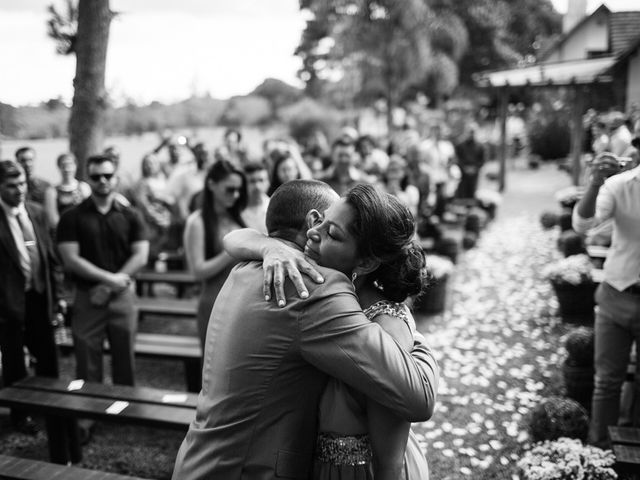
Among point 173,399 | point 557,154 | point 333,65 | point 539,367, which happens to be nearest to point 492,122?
point 557,154

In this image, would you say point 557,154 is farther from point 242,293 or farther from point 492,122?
point 242,293

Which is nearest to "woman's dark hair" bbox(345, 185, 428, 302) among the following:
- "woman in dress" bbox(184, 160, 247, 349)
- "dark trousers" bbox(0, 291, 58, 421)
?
"woman in dress" bbox(184, 160, 247, 349)

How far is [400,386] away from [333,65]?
Answer: 28291 millimetres

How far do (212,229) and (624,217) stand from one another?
2.77m

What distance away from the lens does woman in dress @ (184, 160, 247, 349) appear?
4.54 meters

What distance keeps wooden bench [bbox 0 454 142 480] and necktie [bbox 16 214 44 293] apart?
1795mm

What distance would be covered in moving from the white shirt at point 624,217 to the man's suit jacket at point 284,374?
2.40 m

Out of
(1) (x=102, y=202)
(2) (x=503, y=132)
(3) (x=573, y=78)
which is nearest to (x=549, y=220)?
(3) (x=573, y=78)

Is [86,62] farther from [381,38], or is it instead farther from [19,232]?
[381,38]

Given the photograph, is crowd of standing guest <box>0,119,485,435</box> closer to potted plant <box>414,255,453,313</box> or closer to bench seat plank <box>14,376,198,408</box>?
bench seat plank <box>14,376,198,408</box>

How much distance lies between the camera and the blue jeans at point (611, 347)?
3754mm

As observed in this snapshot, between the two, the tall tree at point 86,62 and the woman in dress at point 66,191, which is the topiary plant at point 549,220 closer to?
the tall tree at point 86,62

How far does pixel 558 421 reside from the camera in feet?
13.1

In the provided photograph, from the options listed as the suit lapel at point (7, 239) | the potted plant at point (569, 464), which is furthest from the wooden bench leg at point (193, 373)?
the potted plant at point (569, 464)
